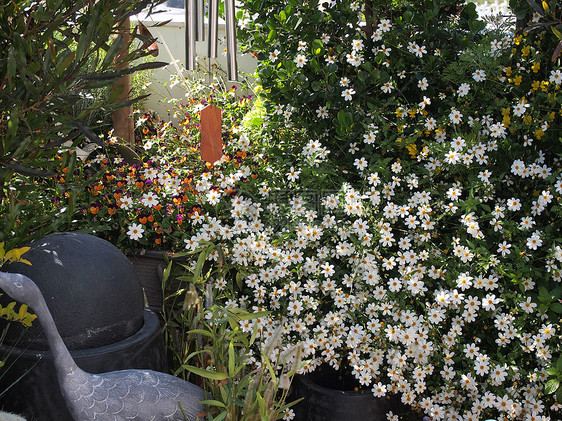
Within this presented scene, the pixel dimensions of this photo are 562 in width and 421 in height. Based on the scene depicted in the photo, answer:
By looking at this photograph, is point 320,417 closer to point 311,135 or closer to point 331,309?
point 331,309

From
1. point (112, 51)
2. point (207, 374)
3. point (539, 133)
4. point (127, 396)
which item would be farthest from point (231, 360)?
point (539, 133)

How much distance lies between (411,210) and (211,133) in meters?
1.02

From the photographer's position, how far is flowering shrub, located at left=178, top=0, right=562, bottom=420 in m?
2.55

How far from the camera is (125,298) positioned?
2.28m

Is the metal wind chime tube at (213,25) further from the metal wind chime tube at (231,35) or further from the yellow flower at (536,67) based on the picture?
the yellow flower at (536,67)

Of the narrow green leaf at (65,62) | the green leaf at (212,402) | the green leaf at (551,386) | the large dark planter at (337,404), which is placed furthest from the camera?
the large dark planter at (337,404)

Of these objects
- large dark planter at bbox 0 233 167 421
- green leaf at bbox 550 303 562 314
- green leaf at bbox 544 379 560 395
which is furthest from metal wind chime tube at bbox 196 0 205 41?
green leaf at bbox 544 379 560 395

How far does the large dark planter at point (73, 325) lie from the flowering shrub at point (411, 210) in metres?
0.53

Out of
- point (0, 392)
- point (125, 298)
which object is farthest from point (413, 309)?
point (0, 392)

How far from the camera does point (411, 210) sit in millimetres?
2811

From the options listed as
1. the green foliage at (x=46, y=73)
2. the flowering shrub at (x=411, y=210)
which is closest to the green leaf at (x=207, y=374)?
the flowering shrub at (x=411, y=210)

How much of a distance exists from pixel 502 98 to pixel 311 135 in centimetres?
95

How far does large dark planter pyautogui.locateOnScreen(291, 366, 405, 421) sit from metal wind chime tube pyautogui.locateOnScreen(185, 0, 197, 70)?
1583mm

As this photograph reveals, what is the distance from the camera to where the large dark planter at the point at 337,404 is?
8.46 feet
